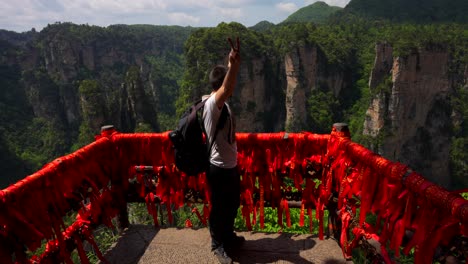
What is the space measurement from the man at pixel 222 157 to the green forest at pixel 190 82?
41.9 metres

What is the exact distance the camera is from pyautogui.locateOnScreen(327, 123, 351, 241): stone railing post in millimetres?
3453

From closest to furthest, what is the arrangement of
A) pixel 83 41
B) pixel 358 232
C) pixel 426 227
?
pixel 426 227 < pixel 358 232 < pixel 83 41

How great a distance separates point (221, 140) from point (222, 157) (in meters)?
0.16

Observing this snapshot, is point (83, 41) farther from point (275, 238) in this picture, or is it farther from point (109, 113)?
point (275, 238)

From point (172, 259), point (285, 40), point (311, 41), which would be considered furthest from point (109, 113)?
point (172, 259)

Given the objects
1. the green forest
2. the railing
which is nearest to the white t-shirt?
the railing

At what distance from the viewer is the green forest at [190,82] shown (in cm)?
4597

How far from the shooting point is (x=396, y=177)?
2.43 meters

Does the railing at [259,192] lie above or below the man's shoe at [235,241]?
above

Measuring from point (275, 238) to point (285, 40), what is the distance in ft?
170

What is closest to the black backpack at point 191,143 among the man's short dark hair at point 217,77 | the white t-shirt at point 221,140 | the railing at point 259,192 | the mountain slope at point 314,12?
the white t-shirt at point 221,140

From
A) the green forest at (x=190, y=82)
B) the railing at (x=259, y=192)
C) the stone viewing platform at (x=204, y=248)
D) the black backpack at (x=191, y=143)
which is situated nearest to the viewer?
the railing at (x=259, y=192)

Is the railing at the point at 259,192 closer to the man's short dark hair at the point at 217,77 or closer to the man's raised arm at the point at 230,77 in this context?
the man's short dark hair at the point at 217,77

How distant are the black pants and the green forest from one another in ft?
137
